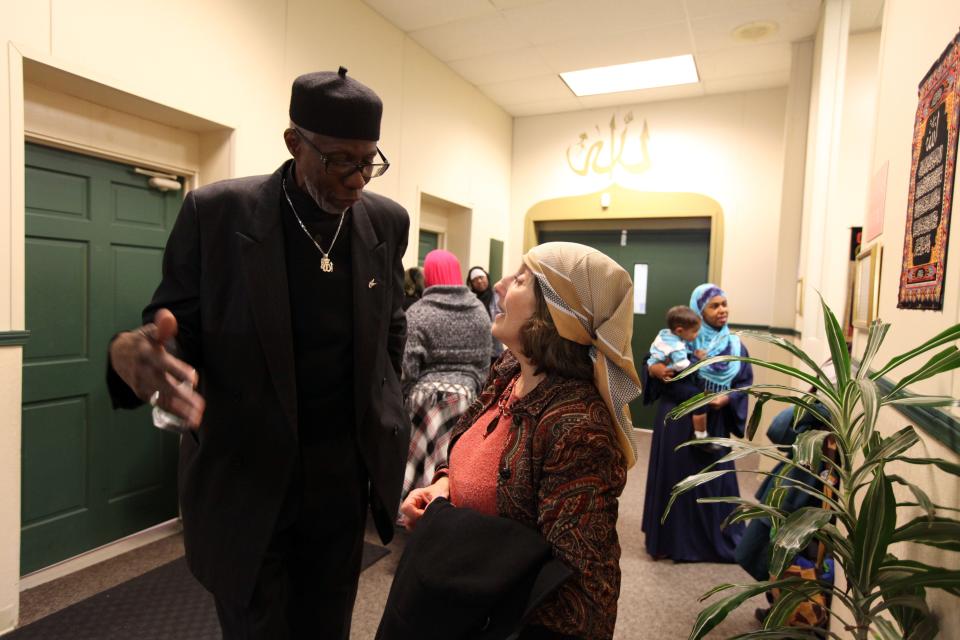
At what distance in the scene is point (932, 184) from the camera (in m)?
1.04

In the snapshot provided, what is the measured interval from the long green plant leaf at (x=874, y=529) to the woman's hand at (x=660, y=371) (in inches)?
75.7

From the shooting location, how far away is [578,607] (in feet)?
3.11

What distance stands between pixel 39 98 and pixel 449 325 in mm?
Answer: 1967

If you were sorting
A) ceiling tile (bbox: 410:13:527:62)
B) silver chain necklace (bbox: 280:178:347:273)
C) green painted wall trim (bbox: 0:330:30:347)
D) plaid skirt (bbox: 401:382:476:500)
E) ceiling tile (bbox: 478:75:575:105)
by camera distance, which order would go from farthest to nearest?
1. ceiling tile (bbox: 478:75:575:105)
2. ceiling tile (bbox: 410:13:527:62)
3. plaid skirt (bbox: 401:382:476:500)
4. green painted wall trim (bbox: 0:330:30:347)
5. silver chain necklace (bbox: 280:178:347:273)

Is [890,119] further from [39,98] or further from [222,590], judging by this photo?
[39,98]

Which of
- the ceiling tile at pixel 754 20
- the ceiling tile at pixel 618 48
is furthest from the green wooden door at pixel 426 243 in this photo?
the ceiling tile at pixel 754 20

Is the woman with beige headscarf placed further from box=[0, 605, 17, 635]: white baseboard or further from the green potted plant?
box=[0, 605, 17, 635]: white baseboard

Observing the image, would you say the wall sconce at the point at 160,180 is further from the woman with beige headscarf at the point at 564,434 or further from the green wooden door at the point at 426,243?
the woman with beige headscarf at the point at 564,434

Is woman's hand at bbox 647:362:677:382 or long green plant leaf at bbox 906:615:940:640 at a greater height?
woman's hand at bbox 647:362:677:382

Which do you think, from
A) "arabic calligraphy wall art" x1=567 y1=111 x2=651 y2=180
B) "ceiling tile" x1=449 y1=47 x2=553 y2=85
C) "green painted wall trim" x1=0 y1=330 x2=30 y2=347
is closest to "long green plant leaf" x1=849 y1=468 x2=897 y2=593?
"green painted wall trim" x1=0 y1=330 x2=30 y2=347

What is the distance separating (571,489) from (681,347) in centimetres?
201

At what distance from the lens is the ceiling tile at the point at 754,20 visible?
3768 millimetres

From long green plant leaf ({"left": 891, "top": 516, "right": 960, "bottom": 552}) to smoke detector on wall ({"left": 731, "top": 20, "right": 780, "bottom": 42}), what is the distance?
13.5ft

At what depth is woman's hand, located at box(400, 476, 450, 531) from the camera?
4.08 feet
